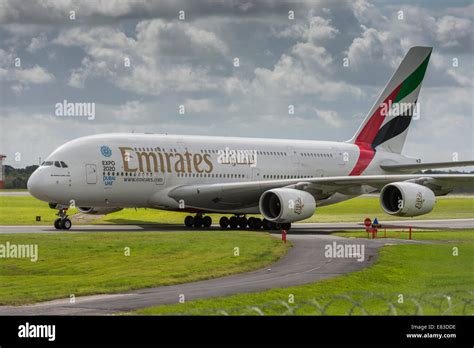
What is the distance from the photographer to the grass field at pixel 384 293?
23.7 m

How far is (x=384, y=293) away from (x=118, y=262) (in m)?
10.2

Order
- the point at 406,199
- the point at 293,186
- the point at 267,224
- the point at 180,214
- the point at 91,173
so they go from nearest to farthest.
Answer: the point at 406,199 → the point at 91,173 → the point at 293,186 → the point at 267,224 → the point at 180,214

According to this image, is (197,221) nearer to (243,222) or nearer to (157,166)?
(243,222)

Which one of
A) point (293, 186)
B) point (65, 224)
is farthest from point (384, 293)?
point (65, 224)

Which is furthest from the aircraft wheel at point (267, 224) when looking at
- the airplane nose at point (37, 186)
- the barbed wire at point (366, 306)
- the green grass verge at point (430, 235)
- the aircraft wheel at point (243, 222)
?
the barbed wire at point (366, 306)

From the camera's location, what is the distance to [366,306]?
25844 millimetres

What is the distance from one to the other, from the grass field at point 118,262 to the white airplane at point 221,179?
586cm

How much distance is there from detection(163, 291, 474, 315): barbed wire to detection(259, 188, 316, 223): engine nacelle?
20.0 metres

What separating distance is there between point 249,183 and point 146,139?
649cm

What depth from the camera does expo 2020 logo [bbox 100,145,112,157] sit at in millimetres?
49019

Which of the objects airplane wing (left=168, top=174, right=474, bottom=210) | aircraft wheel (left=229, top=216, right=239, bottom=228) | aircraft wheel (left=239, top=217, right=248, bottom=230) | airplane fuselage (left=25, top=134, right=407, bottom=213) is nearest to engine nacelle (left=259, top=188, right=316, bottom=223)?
airplane wing (left=168, top=174, right=474, bottom=210)

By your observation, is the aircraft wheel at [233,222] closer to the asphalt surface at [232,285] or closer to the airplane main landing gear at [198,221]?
the airplane main landing gear at [198,221]

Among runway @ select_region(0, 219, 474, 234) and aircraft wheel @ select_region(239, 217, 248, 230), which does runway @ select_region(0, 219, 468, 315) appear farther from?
aircraft wheel @ select_region(239, 217, 248, 230)
